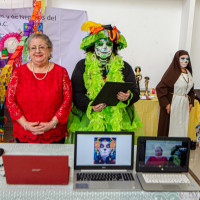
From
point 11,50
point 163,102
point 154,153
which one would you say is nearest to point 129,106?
point 154,153

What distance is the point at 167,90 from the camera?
3041 millimetres

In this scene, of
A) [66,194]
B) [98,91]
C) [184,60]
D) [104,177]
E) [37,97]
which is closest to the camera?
[66,194]

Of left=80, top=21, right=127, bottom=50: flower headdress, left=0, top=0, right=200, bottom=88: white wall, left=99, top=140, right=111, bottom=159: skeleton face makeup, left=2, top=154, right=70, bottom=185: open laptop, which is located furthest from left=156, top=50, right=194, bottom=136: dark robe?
left=2, top=154, right=70, bottom=185: open laptop

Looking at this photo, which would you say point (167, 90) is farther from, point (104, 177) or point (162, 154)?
point (104, 177)

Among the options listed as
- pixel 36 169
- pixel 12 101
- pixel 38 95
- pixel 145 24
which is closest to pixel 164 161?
pixel 36 169

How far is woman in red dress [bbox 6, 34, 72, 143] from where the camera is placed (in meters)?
1.65

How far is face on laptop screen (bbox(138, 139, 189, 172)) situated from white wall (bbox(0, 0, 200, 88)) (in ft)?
8.96

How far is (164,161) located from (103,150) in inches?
13.7

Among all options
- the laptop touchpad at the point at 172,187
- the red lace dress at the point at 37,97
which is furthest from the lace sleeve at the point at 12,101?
the laptop touchpad at the point at 172,187

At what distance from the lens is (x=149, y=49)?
3.93 metres

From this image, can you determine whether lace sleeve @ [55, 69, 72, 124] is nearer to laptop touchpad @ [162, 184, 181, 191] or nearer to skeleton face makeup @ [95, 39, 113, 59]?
skeleton face makeup @ [95, 39, 113, 59]

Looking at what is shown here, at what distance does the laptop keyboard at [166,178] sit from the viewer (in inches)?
48.7

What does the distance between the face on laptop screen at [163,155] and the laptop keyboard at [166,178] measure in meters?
0.04

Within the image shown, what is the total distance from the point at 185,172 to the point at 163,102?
1748 millimetres
